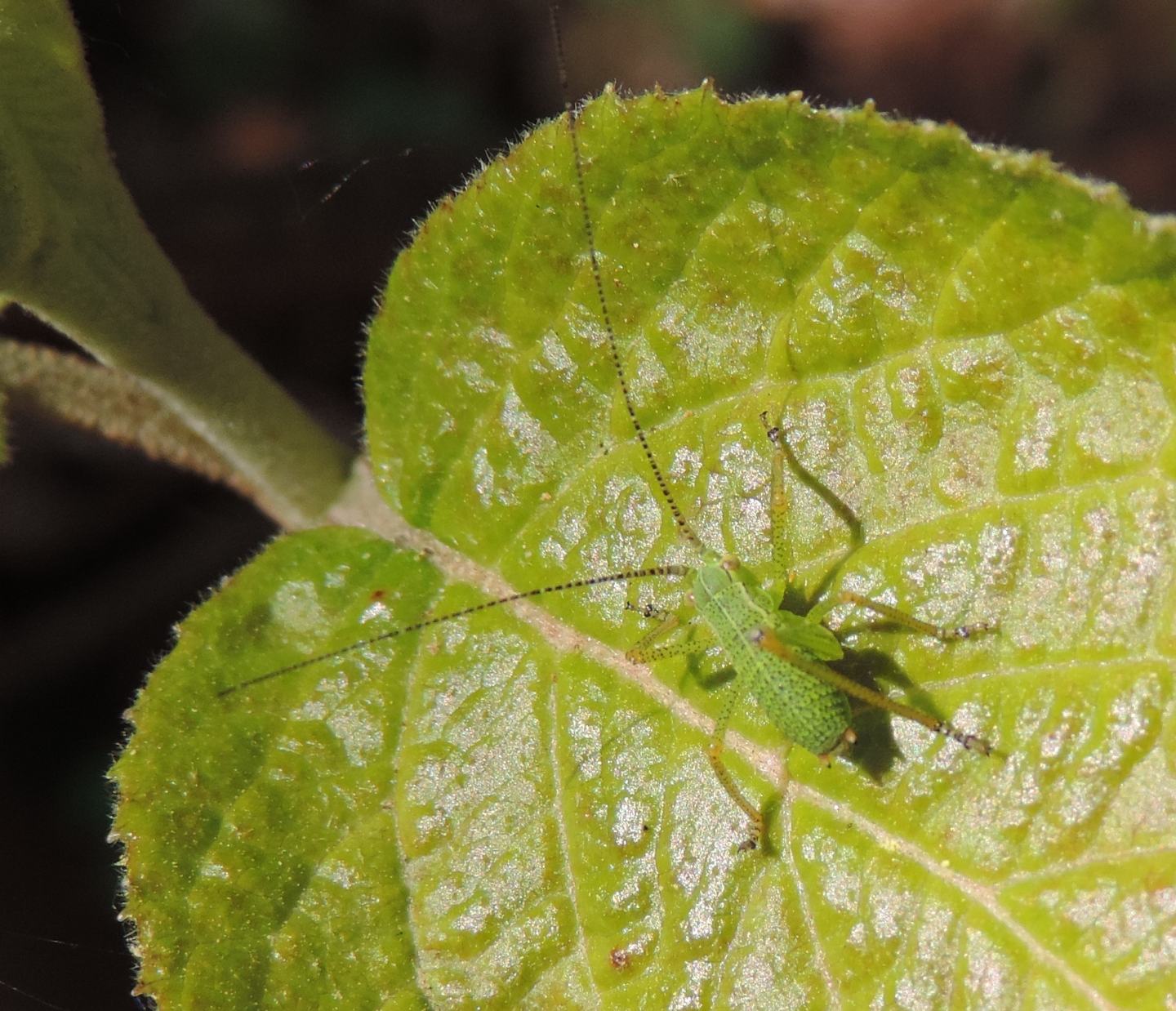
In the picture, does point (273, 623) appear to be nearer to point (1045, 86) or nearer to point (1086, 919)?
point (1086, 919)

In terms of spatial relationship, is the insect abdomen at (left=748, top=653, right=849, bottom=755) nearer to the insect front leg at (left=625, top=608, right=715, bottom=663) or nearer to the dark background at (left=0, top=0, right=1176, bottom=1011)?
the insect front leg at (left=625, top=608, right=715, bottom=663)

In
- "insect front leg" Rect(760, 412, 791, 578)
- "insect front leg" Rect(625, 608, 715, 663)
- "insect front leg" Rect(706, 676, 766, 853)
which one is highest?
"insect front leg" Rect(760, 412, 791, 578)

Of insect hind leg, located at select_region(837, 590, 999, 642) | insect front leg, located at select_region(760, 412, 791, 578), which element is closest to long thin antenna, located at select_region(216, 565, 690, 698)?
insect front leg, located at select_region(760, 412, 791, 578)

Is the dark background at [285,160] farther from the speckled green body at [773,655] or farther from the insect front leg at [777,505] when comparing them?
the insect front leg at [777,505]

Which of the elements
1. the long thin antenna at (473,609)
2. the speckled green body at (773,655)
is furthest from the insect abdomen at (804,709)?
the long thin antenna at (473,609)

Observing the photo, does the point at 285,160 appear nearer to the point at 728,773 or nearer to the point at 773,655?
the point at 773,655
